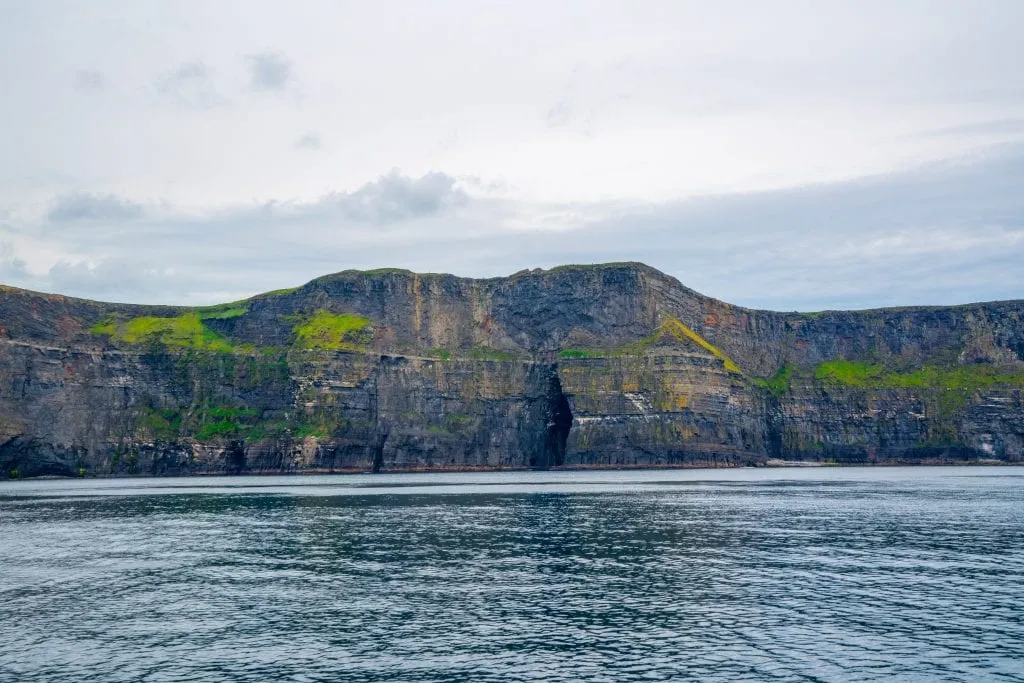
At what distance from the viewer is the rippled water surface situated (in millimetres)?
39344

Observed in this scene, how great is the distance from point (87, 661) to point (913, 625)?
39.5 meters

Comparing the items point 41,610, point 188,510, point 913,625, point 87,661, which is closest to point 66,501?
point 188,510

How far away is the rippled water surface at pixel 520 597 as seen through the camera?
129 feet

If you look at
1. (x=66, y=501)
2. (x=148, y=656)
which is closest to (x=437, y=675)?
(x=148, y=656)

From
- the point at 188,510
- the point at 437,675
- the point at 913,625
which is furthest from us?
the point at 188,510

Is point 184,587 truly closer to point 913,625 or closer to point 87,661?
point 87,661

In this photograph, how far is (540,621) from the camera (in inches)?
1881

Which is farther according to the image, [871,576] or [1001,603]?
[871,576]

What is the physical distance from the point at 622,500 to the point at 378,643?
87028 millimetres

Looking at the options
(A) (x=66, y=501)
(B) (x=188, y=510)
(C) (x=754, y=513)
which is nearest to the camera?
(C) (x=754, y=513)

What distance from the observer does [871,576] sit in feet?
194

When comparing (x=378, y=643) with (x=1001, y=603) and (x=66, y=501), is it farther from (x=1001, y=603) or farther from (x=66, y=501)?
(x=66, y=501)

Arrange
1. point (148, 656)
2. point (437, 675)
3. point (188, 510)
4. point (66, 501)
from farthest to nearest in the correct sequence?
1. point (66, 501)
2. point (188, 510)
3. point (148, 656)
4. point (437, 675)

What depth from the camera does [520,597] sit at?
54.4 metres
